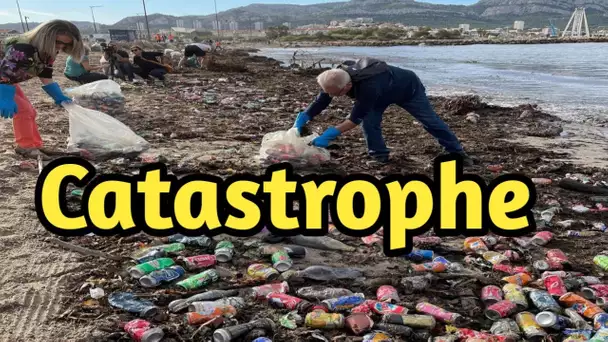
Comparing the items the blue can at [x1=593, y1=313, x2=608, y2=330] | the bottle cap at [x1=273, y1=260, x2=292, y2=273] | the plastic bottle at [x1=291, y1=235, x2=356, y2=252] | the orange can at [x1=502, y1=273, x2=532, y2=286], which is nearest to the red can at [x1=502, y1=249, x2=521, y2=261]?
the orange can at [x1=502, y1=273, x2=532, y2=286]

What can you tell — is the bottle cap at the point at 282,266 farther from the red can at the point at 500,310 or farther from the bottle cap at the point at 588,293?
the bottle cap at the point at 588,293

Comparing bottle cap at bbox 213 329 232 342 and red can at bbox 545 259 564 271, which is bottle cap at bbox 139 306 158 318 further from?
red can at bbox 545 259 564 271

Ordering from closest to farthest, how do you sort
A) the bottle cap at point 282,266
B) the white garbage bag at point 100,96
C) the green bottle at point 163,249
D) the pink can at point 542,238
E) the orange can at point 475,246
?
the bottle cap at point 282,266 < the green bottle at point 163,249 < the orange can at point 475,246 < the pink can at point 542,238 < the white garbage bag at point 100,96

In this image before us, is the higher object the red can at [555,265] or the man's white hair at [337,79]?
the man's white hair at [337,79]

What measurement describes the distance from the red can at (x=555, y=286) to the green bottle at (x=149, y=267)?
2603 mm

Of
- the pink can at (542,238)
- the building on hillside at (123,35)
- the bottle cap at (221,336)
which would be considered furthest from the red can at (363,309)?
the building on hillside at (123,35)

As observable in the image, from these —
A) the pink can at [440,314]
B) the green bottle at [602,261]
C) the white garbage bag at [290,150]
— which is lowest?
the green bottle at [602,261]

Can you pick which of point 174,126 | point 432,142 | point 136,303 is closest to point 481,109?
point 432,142

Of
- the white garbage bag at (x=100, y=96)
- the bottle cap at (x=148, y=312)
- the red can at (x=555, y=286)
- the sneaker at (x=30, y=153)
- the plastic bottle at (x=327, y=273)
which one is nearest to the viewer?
the bottle cap at (x=148, y=312)

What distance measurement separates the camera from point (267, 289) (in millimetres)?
2938

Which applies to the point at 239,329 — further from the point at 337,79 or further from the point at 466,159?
the point at 466,159

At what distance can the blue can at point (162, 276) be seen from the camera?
297 centimetres

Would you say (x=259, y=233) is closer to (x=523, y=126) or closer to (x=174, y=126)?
(x=174, y=126)

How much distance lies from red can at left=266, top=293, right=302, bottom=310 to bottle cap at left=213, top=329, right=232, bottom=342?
1.46 ft
